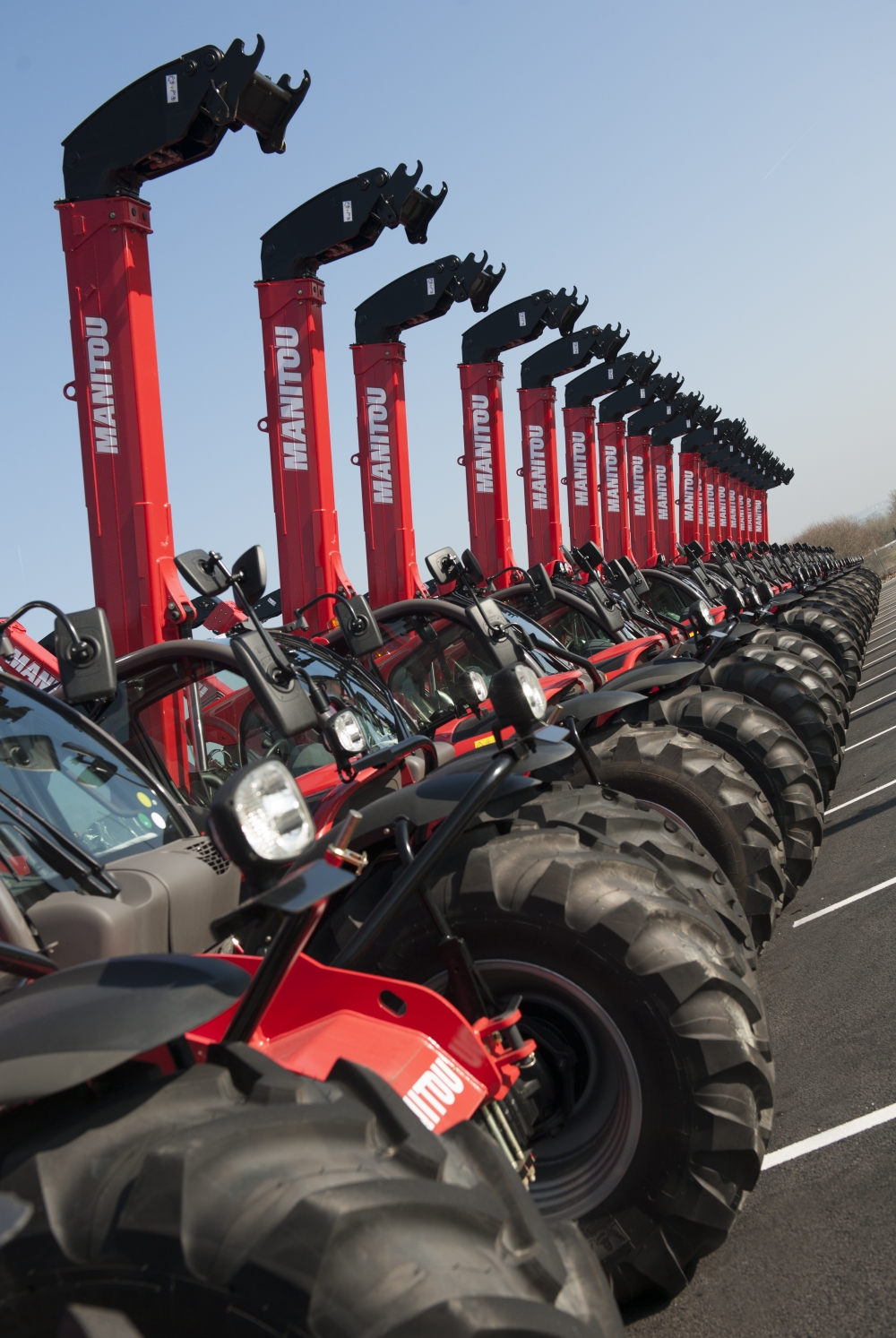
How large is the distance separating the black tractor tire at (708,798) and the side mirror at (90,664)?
219cm

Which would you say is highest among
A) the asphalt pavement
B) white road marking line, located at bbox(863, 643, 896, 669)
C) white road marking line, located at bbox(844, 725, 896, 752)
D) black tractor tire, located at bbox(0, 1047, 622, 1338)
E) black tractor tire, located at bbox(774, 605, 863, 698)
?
black tractor tire, located at bbox(0, 1047, 622, 1338)

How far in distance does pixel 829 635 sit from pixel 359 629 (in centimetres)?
996

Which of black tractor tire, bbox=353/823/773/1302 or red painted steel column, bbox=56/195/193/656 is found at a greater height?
red painted steel column, bbox=56/195/193/656

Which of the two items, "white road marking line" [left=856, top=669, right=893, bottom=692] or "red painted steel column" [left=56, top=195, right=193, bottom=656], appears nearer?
"red painted steel column" [left=56, top=195, right=193, bottom=656]

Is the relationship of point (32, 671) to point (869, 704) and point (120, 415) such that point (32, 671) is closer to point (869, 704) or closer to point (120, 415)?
point (120, 415)

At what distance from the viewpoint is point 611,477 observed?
2267cm

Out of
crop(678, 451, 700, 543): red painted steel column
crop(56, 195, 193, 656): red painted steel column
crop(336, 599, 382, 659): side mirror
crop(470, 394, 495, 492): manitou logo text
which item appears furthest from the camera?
crop(678, 451, 700, 543): red painted steel column

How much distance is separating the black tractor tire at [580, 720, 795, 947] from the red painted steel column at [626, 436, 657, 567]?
64.9ft

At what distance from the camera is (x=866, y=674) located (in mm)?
17906

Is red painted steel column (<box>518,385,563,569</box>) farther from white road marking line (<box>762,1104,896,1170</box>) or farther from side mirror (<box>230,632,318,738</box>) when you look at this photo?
white road marking line (<box>762,1104,896,1170</box>)

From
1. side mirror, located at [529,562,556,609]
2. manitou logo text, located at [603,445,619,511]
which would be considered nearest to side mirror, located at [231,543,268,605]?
side mirror, located at [529,562,556,609]

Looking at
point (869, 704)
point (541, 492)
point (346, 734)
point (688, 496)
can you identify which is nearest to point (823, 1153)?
point (346, 734)

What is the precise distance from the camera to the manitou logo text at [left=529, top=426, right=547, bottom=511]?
675 inches

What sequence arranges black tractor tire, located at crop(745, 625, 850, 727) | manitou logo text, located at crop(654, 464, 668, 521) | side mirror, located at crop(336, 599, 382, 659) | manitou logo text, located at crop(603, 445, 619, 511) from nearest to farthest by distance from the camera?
side mirror, located at crop(336, 599, 382, 659) < black tractor tire, located at crop(745, 625, 850, 727) < manitou logo text, located at crop(603, 445, 619, 511) < manitou logo text, located at crop(654, 464, 668, 521)
